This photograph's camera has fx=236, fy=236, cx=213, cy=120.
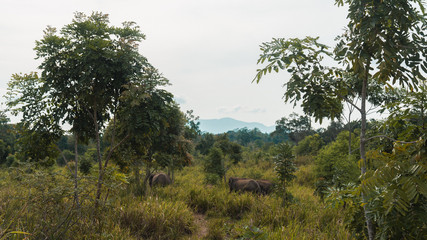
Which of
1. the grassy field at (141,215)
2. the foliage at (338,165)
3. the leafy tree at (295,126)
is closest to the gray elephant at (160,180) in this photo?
the grassy field at (141,215)

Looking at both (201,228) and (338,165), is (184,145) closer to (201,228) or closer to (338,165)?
(201,228)

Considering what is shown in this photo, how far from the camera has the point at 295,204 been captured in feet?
28.4

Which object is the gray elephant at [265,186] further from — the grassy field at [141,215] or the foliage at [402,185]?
the foliage at [402,185]

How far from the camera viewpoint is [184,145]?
506 inches

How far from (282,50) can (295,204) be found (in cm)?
A: 721

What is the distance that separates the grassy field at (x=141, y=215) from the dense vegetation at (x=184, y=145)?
0.04m

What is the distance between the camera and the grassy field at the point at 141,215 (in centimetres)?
472

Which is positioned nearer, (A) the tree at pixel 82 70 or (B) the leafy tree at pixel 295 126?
(A) the tree at pixel 82 70

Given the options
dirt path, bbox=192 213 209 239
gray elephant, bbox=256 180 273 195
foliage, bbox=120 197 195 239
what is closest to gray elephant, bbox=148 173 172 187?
gray elephant, bbox=256 180 273 195

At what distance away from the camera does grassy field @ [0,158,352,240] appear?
4.72 m

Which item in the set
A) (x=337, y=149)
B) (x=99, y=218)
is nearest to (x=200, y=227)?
(x=99, y=218)

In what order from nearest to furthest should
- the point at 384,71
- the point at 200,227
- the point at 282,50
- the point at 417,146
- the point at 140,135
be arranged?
the point at 417,146 < the point at 384,71 < the point at 282,50 < the point at 140,135 < the point at 200,227

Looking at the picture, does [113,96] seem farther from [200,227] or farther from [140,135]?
[200,227]

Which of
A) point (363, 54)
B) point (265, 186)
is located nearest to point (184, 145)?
point (265, 186)
